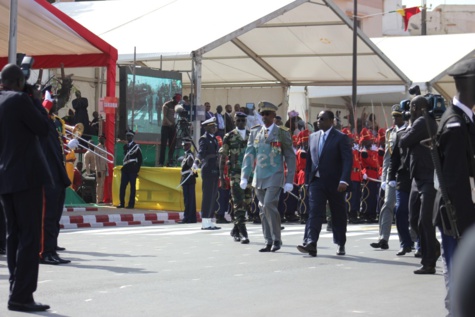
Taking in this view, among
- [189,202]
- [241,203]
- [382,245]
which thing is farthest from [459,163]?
[189,202]

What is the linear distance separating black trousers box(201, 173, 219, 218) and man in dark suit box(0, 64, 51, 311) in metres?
10.4

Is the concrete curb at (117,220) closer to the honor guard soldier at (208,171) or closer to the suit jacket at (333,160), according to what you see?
the honor guard soldier at (208,171)

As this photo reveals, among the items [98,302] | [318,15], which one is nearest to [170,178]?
[318,15]

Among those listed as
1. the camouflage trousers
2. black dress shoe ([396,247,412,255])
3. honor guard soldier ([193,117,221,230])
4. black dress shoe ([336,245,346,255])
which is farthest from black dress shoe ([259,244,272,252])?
honor guard soldier ([193,117,221,230])

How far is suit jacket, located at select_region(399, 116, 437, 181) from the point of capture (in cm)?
1131

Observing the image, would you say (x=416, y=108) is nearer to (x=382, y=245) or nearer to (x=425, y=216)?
(x=425, y=216)

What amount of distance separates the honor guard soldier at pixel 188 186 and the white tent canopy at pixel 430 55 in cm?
1358

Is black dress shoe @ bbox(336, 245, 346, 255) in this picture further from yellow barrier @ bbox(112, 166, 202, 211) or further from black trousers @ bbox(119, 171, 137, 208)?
black trousers @ bbox(119, 171, 137, 208)

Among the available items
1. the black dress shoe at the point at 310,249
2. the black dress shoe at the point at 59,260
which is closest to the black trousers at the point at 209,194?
the black dress shoe at the point at 310,249

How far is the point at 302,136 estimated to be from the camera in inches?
893

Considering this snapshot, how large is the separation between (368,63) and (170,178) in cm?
1002

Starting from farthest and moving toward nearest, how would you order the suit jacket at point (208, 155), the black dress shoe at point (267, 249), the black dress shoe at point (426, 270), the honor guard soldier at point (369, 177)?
the honor guard soldier at point (369, 177)
the suit jacket at point (208, 155)
the black dress shoe at point (267, 249)
the black dress shoe at point (426, 270)

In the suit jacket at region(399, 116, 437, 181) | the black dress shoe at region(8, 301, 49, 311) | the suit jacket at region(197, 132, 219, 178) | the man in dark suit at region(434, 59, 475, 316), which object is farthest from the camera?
the suit jacket at region(197, 132, 219, 178)

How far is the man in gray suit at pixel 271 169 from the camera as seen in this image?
14266 mm
